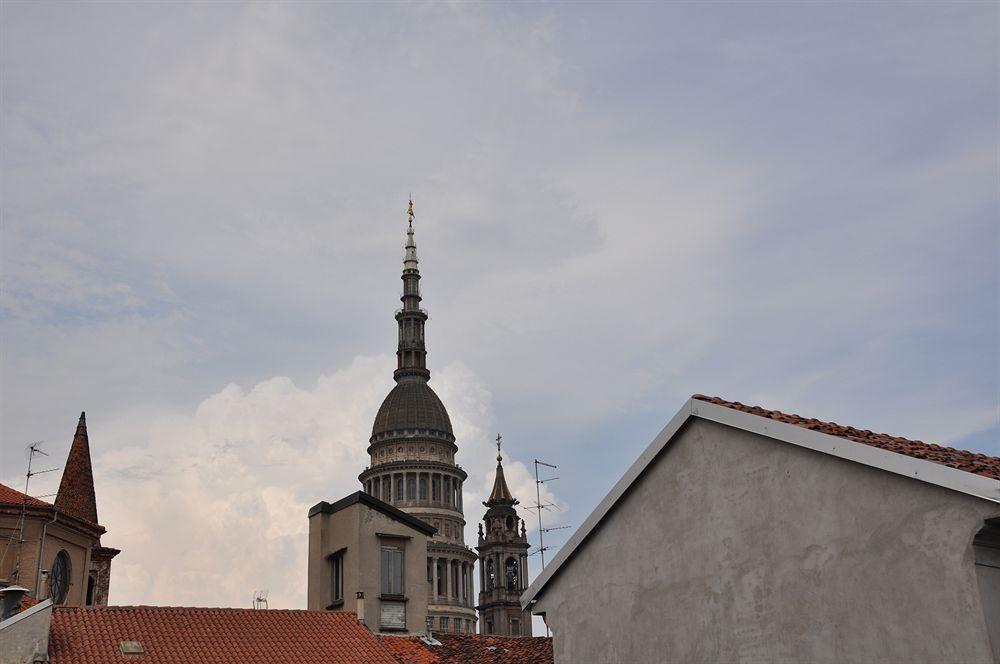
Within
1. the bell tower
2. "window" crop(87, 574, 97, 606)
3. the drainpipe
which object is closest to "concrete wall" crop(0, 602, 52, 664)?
the drainpipe

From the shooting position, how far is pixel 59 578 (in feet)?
124

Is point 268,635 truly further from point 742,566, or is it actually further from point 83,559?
point 742,566

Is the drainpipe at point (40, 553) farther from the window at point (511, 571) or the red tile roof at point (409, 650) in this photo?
the window at point (511, 571)

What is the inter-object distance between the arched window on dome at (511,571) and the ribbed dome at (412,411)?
3337cm

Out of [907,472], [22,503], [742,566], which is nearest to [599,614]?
[742,566]

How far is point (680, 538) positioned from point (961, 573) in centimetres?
426

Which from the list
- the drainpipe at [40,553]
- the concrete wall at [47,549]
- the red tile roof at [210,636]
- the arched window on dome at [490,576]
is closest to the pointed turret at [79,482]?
the concrete wall at [47,549]

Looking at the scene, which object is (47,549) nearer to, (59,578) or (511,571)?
(59,578)

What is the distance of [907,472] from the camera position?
11117 millimetres

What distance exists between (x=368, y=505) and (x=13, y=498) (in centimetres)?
1264

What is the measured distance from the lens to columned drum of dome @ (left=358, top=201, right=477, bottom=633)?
363 feet

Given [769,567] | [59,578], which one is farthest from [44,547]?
[769,567]

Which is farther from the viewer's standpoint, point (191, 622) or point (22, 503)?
point (22, 503)

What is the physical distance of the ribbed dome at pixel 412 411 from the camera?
384 ft
